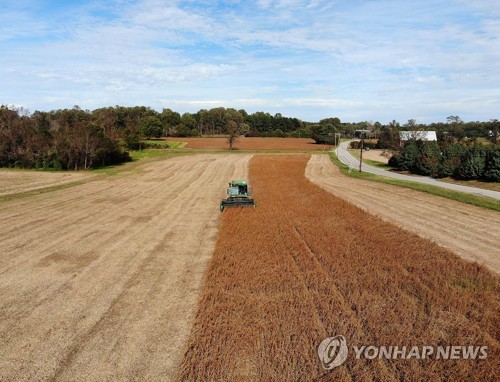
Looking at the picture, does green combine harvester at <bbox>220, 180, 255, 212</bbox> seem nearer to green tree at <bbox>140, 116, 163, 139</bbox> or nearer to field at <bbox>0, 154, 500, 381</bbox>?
field at <bbox>0, 154, 500, 381</bbox>

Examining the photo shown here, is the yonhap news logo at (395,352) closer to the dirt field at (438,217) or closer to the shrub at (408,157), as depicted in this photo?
the dirt field at (438,217)

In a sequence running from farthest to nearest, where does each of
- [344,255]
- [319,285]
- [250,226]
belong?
[250,226]
[344,255]
[319,285]

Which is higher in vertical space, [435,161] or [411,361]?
[435,161]

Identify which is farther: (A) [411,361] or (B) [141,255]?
(B) [141,255]

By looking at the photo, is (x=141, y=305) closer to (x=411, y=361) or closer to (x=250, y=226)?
(x=411, y=361)

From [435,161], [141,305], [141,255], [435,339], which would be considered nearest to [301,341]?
[435,339]

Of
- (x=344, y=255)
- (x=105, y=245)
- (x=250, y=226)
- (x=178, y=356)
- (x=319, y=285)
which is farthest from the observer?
(x=250, y=226)

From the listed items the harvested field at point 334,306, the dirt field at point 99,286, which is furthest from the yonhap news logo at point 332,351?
the dirt field at point 99,286

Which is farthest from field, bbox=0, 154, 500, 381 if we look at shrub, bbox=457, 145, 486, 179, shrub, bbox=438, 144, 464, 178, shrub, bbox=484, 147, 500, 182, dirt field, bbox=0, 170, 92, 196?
shrub, bbox=438, 144, 464, 178
